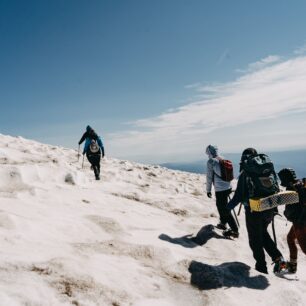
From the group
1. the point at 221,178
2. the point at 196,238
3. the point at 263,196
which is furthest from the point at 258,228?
the point at 196,238

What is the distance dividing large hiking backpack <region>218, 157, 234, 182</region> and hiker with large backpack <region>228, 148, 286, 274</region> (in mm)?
2105

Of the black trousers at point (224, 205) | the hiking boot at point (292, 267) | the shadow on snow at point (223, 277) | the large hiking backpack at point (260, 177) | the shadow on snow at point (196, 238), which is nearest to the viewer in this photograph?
the shadow on snow at point (223, 277)

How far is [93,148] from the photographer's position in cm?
1688

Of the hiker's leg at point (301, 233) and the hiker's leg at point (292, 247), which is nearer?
the hiker's leg at point (301, 233)

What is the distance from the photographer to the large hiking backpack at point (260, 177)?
7.48 m

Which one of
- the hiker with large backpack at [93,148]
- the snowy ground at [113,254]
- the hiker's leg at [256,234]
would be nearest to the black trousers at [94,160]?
the hiker with large backpack at [93,148]

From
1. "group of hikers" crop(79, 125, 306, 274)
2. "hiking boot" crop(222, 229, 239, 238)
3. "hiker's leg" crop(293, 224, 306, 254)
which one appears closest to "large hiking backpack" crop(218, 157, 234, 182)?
"hiking boot" crop(222, 229, 239, 238)

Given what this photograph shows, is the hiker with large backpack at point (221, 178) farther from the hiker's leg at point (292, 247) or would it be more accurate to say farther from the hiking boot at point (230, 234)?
the hiker's leg at point (292, 247)

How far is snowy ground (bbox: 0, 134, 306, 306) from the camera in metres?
5.47

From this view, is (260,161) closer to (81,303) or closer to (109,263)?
(109,263)

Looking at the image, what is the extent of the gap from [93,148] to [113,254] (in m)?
10.0

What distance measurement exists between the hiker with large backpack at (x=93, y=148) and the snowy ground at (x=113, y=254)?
354 cm

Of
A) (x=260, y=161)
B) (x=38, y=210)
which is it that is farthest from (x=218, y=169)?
(x=38, y=210)

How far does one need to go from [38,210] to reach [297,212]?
653 centimetres
